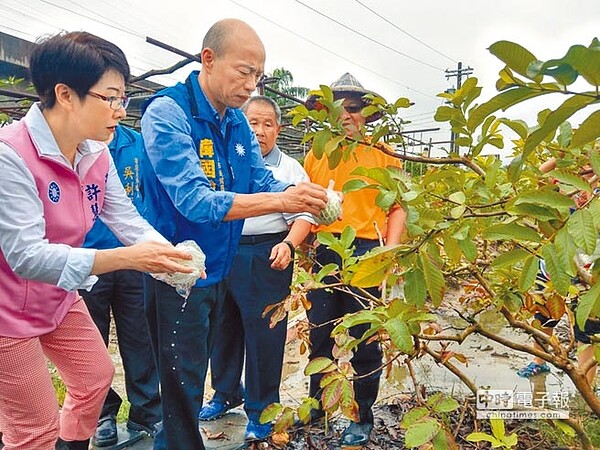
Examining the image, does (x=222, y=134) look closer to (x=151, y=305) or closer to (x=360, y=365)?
(x=151, y=305)

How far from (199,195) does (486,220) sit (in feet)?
2.80

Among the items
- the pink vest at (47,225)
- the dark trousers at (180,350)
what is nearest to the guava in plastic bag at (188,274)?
the dark trousers at (180,350)

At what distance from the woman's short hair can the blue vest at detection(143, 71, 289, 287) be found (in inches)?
11.1

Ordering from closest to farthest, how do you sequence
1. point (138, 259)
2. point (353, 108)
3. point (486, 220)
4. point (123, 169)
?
point (486, 220) < point (138, 259) < point (353, 108) < point (123, 169)

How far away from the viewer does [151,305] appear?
188 centimetres

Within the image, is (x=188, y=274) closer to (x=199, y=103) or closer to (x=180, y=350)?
(x=180, y=350)

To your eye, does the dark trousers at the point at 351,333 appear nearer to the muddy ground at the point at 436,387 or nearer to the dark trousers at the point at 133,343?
the muddy ground at the point at 436,387

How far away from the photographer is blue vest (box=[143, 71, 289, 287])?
180 cm

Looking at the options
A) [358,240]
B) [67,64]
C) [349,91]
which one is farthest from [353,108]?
[67,64]

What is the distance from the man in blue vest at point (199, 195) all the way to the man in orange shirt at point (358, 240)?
1.61 feet

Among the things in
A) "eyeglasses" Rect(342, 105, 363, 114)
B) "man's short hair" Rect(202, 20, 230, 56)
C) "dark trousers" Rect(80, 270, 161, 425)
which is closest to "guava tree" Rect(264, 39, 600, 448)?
"man's short hair" Rect(202, 20, 230, 56)

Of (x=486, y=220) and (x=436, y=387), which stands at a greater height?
(x=486, y=220)

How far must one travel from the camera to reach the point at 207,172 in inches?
71.5

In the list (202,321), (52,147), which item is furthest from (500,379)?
(52,147)
